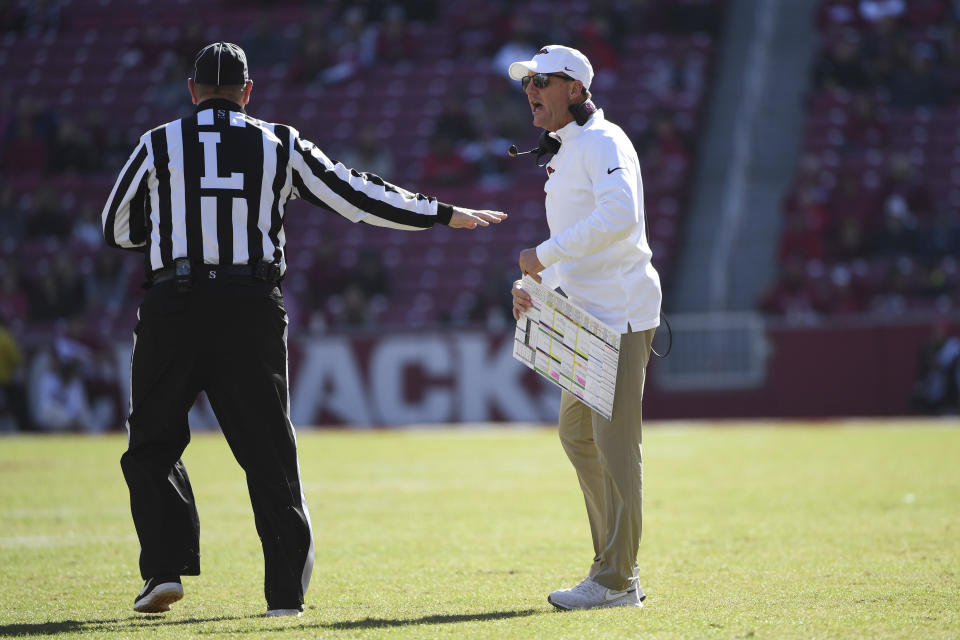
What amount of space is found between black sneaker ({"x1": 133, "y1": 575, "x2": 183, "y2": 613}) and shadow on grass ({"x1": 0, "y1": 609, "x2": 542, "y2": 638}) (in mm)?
46

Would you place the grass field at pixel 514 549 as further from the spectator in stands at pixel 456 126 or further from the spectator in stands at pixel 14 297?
the spectator in stands at pixel 456 126

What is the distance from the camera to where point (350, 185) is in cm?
572

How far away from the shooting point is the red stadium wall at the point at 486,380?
1934cm

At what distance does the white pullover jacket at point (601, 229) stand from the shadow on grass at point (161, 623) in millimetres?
1248

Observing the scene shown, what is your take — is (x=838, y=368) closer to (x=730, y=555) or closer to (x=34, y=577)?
(x=730, y=555)

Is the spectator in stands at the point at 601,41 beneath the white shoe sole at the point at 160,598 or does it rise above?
above

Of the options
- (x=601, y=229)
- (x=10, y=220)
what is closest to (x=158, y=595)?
(x=601, y=229)

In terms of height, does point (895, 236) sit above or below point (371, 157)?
below

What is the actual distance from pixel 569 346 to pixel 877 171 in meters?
17.9

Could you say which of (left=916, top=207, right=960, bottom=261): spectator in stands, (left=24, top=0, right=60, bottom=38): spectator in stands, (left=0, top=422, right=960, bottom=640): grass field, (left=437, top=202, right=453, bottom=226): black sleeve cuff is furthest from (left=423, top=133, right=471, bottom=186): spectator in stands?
(left=437, top=202, right=453, bottom=226): black sleeve cuff

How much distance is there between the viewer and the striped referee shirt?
547 cm

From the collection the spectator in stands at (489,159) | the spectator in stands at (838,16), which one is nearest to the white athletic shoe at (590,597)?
the spectator in stands at (489,159)

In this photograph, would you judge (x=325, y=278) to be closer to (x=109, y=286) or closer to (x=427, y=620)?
(x=109, y=286)

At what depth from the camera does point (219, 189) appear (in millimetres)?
5484
